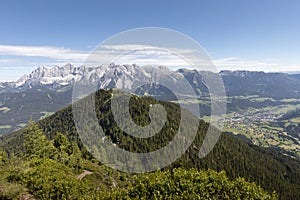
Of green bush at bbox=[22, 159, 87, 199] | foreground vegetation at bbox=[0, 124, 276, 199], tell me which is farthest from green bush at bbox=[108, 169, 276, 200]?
green bush at bbox=[22, 159, 87, 199]

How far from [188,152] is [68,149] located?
123 metres

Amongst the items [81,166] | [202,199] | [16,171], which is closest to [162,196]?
[202,199]

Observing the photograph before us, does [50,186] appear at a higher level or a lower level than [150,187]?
lower

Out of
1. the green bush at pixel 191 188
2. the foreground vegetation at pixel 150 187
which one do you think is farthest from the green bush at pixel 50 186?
the green bush at pixel 191 188

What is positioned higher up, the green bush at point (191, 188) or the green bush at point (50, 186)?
the green bush at point (191, 188)

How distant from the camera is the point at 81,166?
3462 inches

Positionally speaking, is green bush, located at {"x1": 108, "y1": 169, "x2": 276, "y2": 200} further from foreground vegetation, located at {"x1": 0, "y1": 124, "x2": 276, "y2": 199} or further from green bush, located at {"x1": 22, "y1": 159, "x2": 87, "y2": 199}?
green bush, located at {"x1": 22, "y1": 159, "x2": 87, "y2": 199}

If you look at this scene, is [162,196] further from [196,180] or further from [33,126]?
[33,126]

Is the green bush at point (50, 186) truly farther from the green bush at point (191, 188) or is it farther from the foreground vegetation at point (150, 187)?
the green bush at point (191, 188)

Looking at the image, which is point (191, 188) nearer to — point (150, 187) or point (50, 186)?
point (150, 187)

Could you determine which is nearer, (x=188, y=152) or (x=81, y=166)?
(x=81, y=166)

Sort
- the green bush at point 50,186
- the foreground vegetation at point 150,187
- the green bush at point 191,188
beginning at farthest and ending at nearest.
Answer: the green bush at point 50,186 → the foreground vegetation at point 150,187 → the green bush at point 191,188

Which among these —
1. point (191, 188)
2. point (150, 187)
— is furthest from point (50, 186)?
point (191, 188)

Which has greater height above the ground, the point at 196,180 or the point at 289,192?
the point at 196,180
